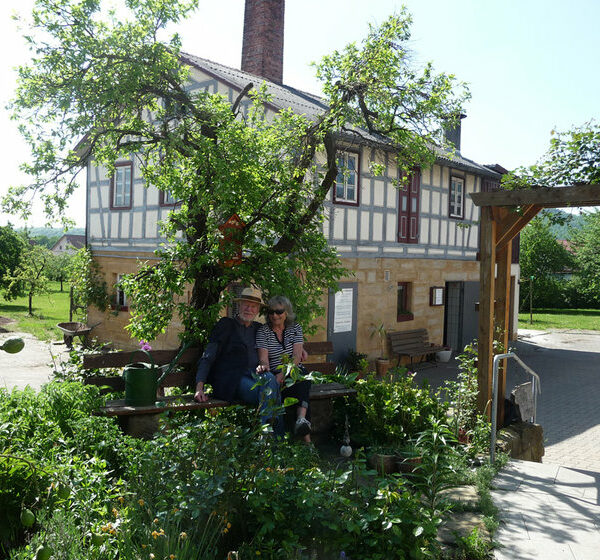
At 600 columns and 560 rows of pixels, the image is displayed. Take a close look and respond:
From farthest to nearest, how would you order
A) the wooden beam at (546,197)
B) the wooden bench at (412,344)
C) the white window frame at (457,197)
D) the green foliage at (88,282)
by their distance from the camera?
the white window frame at (457,197)
the green foliage at (88,282)
the wooden bench at (412,344)
the wooden beam at (546,197)

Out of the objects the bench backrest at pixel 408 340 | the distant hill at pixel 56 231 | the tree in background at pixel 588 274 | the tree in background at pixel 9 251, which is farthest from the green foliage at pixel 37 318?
the tree in background at pixel 588 274

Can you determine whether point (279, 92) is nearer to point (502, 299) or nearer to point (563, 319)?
point (502, 299)

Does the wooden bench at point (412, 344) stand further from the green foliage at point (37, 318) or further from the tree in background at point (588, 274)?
the tree in background at point (588, 274)

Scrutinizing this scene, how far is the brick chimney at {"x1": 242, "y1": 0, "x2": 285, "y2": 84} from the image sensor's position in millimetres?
15008

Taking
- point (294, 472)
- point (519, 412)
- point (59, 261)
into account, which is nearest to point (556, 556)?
point (294, 472)

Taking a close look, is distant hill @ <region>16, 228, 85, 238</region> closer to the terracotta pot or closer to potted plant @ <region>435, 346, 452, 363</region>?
the terracotta pot

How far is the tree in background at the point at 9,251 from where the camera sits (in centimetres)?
2808

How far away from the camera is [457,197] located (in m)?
17.5

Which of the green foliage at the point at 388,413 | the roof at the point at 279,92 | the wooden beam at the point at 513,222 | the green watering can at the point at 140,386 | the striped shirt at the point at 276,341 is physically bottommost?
the green foliage at the point at 388,413

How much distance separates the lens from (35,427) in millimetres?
4348

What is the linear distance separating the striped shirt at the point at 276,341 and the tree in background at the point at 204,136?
30.5 inches

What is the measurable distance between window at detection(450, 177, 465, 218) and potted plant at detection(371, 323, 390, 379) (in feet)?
15.0

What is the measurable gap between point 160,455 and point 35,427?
4.36 ft

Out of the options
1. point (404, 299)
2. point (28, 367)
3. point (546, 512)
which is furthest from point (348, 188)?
point (546, 512)
